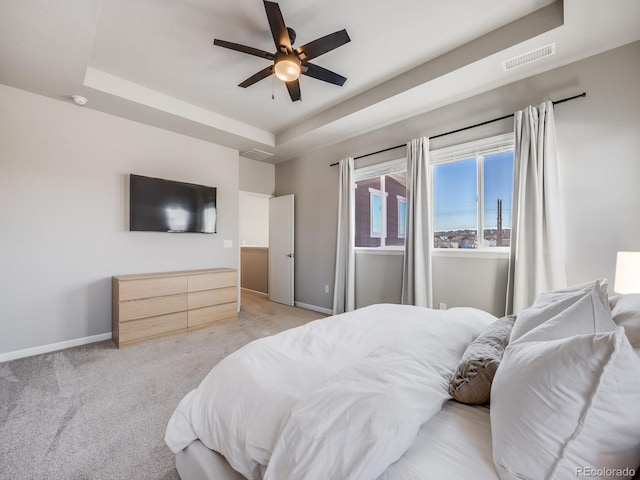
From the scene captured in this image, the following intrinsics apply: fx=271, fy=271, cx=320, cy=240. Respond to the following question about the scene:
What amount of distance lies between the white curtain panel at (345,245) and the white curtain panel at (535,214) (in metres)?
1.94

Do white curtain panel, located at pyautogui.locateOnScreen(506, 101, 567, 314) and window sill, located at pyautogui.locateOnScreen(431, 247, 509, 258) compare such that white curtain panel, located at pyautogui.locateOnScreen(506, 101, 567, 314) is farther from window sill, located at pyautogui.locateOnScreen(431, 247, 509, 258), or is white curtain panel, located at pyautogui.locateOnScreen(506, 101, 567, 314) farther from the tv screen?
the tv screen

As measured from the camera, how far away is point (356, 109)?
3.31 m

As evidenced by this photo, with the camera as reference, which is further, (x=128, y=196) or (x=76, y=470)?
(x=128, y=196)

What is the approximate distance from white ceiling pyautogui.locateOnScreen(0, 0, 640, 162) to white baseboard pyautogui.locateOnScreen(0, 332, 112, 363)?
2661mm

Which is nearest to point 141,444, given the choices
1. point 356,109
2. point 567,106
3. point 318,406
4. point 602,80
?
point 318,406

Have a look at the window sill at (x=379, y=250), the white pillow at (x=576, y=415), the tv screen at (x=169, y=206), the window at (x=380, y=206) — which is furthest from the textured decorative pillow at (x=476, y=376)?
the tv screen at (x=169, y=206)

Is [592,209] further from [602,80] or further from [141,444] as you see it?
[141,444]

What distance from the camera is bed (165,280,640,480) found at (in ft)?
1.94

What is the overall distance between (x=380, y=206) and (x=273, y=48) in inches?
95.4

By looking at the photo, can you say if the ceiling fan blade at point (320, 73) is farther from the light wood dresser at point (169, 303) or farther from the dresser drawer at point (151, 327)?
the dresser drawer at point (151, 327)

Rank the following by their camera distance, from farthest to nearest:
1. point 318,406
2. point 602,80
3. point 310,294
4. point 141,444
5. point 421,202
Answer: point 310,294, point 421,202, point 602,80, point 141,444, point 318,406

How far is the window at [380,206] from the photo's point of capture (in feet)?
12.8

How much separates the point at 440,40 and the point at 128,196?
3812mm

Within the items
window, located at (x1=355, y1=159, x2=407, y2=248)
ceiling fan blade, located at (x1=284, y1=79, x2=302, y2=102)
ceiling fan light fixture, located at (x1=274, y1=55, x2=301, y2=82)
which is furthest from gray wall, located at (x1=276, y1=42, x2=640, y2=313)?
ceiling fan light fixture, located at (x1=274, y1=55, x2=301, y2=82)
